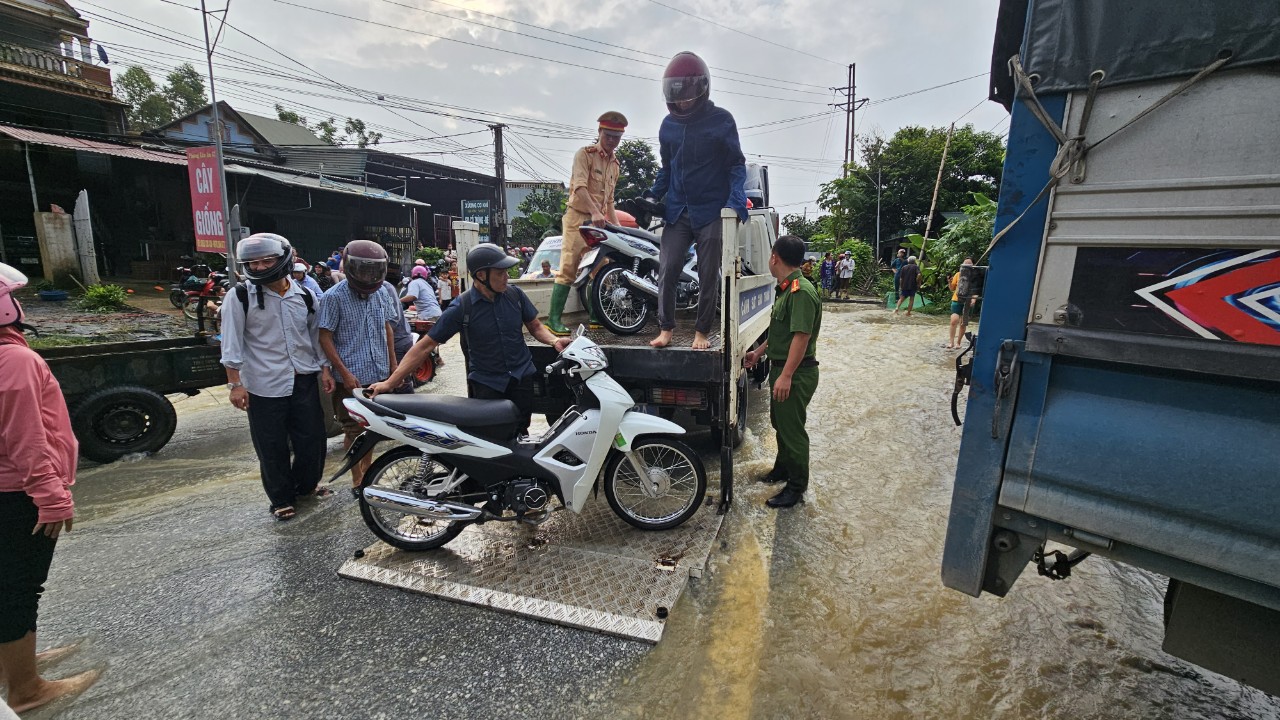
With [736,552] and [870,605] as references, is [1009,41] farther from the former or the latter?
[736,552]

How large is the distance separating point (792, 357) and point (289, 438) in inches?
140

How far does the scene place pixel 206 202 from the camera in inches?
361

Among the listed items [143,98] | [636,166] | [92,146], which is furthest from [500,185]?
[143,98]

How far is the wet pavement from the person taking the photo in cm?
217

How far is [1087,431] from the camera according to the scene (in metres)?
1.44

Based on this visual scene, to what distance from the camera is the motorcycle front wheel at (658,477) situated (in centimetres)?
331

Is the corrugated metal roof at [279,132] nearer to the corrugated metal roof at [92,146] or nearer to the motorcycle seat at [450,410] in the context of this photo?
the corrugated metal roof at [92,146]

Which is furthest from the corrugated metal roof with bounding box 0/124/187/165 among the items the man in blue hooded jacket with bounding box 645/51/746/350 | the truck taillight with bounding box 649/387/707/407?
the truck taillight with bounding box 649/387/707/407

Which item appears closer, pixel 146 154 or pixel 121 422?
pixel 121 422

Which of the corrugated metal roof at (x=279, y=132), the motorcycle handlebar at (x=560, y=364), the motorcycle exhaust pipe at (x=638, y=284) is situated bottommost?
the motorcycle handlebar at (x=560, y=364)

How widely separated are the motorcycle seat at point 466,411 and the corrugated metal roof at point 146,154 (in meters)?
15.8

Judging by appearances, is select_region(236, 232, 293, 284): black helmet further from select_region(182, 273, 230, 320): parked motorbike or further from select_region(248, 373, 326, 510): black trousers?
select_region(182, 273, 230, 320): parked motorbike

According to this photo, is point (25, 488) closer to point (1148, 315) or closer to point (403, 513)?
point (403, 513)

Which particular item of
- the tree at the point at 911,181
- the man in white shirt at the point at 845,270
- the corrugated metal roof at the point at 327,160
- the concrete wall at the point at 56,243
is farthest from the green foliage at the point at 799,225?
the concrete wall at the point at 56,243
